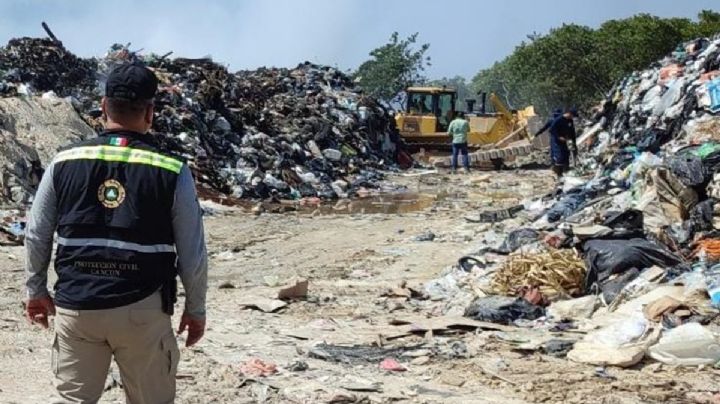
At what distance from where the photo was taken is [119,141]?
267 centimetres

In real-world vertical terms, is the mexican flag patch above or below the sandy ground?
above

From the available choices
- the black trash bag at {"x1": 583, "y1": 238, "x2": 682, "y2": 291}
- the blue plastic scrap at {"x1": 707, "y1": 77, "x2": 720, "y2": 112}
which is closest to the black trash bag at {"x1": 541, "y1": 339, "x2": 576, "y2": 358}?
the black trash bag at {"x1": 583, "y1": 238, "x2": 682, "y2": 291}

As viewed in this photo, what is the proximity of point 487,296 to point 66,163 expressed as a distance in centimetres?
453

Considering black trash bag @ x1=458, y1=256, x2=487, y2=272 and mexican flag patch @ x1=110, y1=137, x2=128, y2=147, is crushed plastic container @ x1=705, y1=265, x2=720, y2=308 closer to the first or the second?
black trash bag @ x1=458, y1=256, x2=487, y2=272

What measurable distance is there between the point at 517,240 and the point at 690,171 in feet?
6.10

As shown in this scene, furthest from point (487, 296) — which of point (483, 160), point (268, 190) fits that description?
point (483, 160)

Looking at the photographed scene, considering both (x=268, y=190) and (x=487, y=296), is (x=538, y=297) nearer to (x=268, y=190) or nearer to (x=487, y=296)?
(x=487, y=296)

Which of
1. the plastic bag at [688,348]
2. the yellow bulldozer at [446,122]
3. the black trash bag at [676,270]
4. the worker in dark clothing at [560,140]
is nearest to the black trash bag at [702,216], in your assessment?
the black trash bag at [676,270]

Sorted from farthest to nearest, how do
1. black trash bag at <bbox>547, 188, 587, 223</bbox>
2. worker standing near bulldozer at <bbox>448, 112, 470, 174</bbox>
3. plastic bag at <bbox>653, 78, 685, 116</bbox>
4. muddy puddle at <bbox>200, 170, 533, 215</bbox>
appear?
worker standing near bulldozer at <bbox>448, 112, 470, 174</bbox> → plastic bag at <bbox>653, 78, 685, 116</bbox> → muddy puddle at <bbox>200, 170, 533, 215</bbox> → black trash bag at <bbox>547, 188, 587, 223</bbox>

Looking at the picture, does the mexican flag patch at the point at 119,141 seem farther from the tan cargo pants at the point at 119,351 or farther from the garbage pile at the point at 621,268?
the garbage pile at the point at 621,268

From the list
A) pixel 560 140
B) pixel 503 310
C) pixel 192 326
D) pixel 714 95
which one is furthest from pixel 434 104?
pixel 192 326

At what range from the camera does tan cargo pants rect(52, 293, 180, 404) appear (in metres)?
2.65

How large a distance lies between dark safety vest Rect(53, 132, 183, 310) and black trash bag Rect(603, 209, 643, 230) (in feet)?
19.5

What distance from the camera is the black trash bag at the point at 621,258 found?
6.72m
